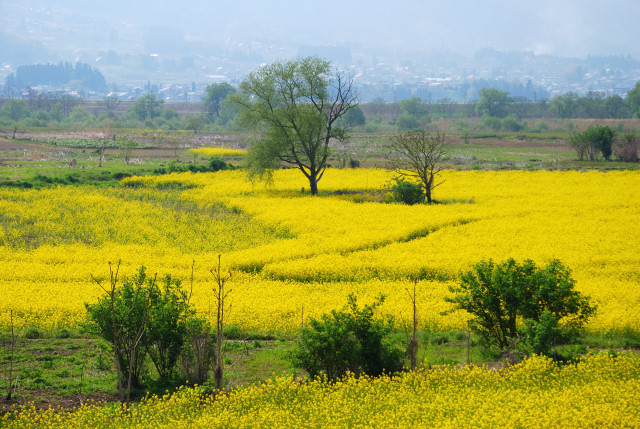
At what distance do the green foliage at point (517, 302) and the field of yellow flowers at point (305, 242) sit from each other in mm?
2147

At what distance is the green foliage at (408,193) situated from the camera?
128ft

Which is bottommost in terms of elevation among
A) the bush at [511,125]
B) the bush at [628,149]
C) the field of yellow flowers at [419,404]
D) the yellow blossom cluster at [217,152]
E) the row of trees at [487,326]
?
the field of yellow flowers at [419,404]

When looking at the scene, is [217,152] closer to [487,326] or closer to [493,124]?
[487,326]

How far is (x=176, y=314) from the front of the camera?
1443 centimetres

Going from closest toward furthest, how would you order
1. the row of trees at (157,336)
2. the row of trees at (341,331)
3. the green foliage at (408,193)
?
the row of trees at (341,331), the row of trees at (157,336), the green foliage at (408,193)

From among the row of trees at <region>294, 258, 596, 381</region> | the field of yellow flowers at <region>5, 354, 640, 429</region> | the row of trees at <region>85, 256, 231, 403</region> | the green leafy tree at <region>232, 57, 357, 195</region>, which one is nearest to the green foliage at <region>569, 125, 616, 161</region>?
the green leafy tree at <region>232, 57, 357, 195</region>

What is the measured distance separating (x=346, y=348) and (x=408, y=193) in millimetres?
26285

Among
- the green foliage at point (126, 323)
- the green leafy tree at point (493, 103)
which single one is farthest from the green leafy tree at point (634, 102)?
the green foliage at point (126, 323)

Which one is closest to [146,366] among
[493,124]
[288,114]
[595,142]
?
[288,114]

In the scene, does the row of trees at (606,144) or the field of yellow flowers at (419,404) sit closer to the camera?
the field of yellow flowers at (419,404)

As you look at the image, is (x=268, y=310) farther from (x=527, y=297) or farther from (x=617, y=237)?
(x=617, y=237)

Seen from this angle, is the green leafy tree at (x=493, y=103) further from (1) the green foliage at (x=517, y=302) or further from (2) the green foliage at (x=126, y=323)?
(2) the green foliage at (x=126, y=323)

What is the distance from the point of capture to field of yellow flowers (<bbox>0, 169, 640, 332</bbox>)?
19.8m

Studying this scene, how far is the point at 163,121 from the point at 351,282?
368ft
